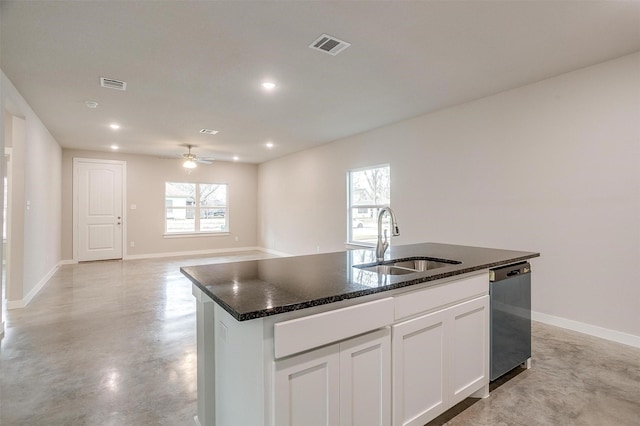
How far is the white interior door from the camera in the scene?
7.30 m

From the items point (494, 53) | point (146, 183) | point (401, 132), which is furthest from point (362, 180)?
point (146, 183)

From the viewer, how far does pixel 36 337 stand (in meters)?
3.04

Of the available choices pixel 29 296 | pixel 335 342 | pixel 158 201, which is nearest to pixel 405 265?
pixel 335 342

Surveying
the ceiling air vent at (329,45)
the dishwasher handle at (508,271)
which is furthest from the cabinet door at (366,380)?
the ceiling air vent at (329,45)

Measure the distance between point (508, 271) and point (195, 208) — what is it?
26.7 feet

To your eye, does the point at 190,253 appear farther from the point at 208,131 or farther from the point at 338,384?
the point at 338,384

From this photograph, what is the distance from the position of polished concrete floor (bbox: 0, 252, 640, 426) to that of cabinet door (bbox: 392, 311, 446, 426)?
9.8 inches

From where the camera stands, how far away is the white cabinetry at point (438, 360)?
1570 mm

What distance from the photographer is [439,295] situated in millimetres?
1739

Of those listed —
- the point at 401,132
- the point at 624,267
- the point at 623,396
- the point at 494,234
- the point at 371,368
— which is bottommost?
the point at 623,396

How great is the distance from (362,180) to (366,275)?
14.8ft

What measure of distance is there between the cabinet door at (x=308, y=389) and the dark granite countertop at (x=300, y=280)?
0.22 metres

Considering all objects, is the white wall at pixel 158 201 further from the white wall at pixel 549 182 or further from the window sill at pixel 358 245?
the white wall at pixel 549 182

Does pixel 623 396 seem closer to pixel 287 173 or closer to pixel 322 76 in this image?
pixel 322 76
